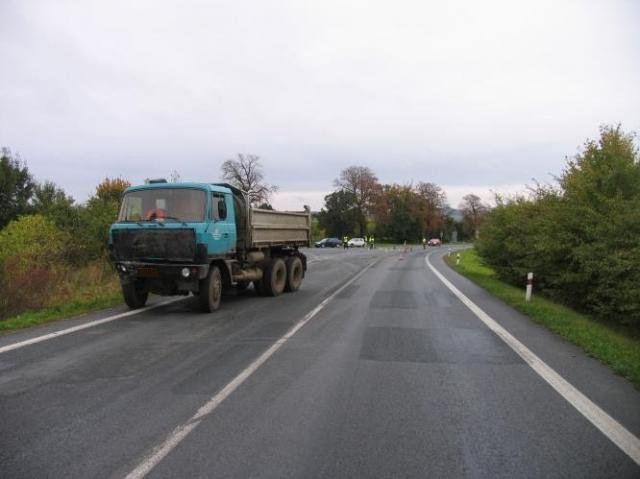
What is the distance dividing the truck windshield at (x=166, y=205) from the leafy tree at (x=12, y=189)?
33585 millimetres

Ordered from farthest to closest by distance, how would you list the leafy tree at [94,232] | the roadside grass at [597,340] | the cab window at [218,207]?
the leafy tree at [94,232], the cab window at [218,207], the roadside grass at [597,340]

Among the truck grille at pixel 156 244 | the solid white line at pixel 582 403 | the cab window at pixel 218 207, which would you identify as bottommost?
the solid white line at pixel 582 403

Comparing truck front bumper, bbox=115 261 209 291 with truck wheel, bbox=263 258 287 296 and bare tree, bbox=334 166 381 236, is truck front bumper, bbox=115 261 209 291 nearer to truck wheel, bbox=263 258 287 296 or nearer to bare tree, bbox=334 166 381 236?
truck wheel, bbox=263 258 287 296

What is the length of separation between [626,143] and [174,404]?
596 inches

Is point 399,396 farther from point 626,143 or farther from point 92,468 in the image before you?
point 626,143

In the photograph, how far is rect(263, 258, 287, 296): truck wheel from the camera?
44.1ft

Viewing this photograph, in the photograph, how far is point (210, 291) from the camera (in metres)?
10.3

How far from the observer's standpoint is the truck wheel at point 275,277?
13430 mm

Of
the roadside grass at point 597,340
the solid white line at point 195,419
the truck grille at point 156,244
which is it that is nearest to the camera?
the solid white line at point 195,419

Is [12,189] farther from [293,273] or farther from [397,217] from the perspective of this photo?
[397,217]

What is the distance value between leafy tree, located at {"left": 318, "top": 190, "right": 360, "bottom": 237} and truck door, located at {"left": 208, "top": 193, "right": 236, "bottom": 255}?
82600 millimetres

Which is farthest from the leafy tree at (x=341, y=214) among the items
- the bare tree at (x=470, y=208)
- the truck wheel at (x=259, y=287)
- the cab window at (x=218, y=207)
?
the cab window at (x=218, y=207)

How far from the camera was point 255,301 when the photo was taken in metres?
12.6

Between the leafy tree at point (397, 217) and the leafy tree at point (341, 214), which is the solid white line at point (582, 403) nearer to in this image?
the leafy tree at point (341, 214)
